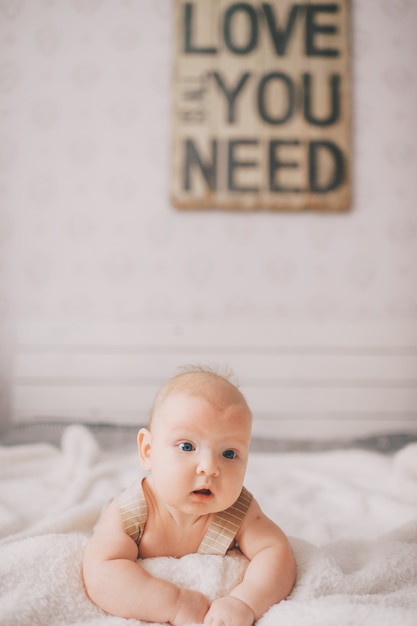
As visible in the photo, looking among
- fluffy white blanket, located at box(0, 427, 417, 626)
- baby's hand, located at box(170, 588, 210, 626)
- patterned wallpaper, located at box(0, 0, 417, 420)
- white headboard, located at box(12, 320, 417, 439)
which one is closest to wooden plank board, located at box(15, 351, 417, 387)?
white headboard, located at box(12, 320, 417, 439)

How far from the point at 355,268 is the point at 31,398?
1421 millimetres

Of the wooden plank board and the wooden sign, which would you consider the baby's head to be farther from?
the wooden sign

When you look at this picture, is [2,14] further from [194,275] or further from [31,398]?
[31,398]

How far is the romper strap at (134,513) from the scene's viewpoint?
0.80 meters

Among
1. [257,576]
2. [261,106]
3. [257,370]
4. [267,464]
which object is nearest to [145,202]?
[261,106]

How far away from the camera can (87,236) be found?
7.66 feet

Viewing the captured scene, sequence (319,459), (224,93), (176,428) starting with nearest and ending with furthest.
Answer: (176,428) < (319,459) < (224,93)

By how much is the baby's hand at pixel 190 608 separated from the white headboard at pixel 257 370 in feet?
5.11

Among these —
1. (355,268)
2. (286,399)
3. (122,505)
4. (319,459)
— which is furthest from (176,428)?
(355,268)

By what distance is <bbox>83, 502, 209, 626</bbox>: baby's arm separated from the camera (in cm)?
71

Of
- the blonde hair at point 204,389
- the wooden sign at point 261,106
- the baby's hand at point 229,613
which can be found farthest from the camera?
the wooden sign at point 261,106

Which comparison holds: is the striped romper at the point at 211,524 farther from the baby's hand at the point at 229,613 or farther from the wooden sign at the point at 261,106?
the wooden sign at the point at 261,106

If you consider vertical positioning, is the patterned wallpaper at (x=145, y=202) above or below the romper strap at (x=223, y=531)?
above

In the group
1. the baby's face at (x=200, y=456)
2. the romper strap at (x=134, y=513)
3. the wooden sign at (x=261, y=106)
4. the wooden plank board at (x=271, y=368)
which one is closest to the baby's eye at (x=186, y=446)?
the baby's face at (x=200, y=456)
